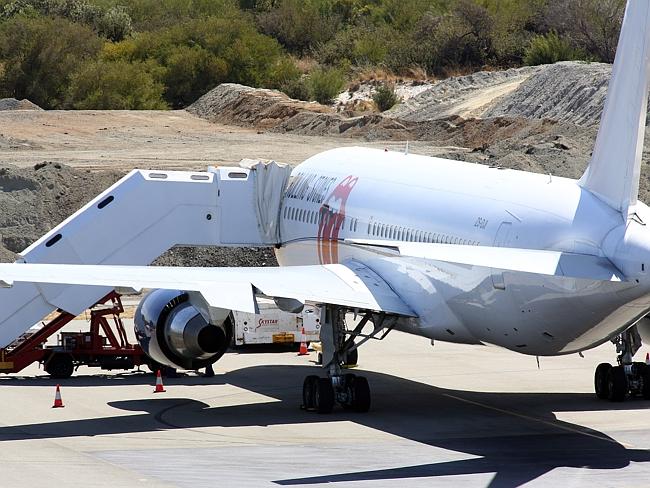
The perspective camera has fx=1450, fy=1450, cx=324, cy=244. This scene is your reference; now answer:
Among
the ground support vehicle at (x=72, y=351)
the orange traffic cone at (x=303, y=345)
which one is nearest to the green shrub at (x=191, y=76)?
the orange traffic cone at (x=303, y=345)

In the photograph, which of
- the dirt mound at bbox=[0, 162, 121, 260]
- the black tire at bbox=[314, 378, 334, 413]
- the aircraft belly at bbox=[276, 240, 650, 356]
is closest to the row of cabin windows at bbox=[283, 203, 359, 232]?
the aircraft belly at bbox=[276, 240, 650, 356]

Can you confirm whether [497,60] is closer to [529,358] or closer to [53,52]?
[53,52]

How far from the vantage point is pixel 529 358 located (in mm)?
34312

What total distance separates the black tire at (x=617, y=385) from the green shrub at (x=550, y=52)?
58.5 metres

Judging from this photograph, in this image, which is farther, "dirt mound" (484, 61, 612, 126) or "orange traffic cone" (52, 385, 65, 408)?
"dirt mound" (484, 61, 612, 126)

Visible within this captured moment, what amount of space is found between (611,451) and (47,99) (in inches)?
2697

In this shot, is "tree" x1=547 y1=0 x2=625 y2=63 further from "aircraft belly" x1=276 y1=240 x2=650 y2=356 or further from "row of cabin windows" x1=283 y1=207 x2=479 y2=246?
"aircraft belly" x1=276 y1=240 x2=650 y2=356

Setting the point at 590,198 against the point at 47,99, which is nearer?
the point at 590,198

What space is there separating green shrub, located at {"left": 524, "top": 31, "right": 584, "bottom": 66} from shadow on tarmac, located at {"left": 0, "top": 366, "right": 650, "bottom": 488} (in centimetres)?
5645

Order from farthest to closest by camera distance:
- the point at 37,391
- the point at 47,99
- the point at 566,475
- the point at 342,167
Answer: the point at 47,99
the point at 342,167
the point at 37,391
the point at 566,475

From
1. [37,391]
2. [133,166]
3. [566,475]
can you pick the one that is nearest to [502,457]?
[566,475]

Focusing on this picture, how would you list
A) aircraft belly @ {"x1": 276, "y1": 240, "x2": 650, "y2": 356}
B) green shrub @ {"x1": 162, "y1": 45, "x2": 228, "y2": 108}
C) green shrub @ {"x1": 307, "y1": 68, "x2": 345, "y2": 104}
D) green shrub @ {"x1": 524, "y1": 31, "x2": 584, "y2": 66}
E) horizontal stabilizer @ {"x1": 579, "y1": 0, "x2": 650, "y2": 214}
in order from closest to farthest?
aircraft belly @ {"x1": 276, "y1": 240, "x2": 650, "y2": 356}
horizontal stabilizer @ {"x1": 579, "y1": 0, "x2": 650, "y2": 214}
green shrub @ {"x1": 524, "y1": 31, "x2": 584, "y2": 66}
green shrub @ {"x1": 307, "y1": 68, "x2": 345, "y2": 104}
green shrub @ {"x1": 162, "y1": 45, "x2": 228, "y2": 108}

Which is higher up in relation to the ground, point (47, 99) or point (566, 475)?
point (47, 99)

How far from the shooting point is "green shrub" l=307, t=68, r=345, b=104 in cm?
8769
